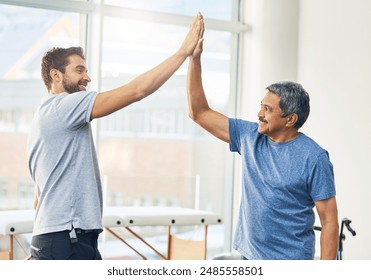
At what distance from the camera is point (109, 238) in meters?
4.59

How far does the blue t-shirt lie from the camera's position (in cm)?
209

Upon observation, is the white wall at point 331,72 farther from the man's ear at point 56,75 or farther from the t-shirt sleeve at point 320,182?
the man's ear at point 56,75

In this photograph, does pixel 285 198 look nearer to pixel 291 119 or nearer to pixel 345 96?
pixel 291 119

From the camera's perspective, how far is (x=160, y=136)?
478 centimetres

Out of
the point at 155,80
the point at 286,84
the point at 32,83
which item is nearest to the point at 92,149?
the point at 155,80

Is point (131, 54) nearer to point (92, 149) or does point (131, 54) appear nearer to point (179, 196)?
point (179, 196)

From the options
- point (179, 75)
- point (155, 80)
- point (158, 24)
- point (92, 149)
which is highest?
Answer: point (158, 24)

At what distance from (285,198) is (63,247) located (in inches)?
28.7

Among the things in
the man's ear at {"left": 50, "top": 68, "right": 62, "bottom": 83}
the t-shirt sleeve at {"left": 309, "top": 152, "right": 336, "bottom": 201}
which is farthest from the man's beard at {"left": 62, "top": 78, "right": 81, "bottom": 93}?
the t-shirt sleeve at {"left": 309, "top": 152, "right": 336, "bottom": 201}

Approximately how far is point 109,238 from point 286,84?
2674 millimetres

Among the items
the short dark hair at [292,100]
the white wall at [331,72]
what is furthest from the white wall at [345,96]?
the short dark hair at [292,100]

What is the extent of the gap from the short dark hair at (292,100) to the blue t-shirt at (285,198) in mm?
97

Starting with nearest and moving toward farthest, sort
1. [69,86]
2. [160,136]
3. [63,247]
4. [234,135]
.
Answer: [63,247], [69,86], [234,135], [160,136]

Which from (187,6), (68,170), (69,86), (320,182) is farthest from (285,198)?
(187,6)
